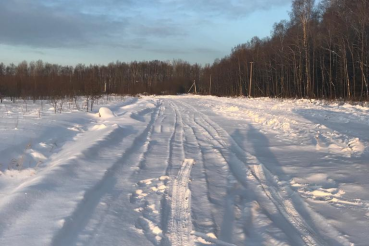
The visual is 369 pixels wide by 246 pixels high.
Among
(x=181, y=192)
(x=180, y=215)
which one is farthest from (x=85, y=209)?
(x=181, y=192)

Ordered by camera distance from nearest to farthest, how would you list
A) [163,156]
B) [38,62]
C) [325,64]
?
1. [163,156]
2. [325,64]
3. [38,62]

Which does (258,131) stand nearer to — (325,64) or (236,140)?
(236,140)

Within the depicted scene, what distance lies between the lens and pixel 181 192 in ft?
15.8

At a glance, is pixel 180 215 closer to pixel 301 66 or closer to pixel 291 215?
pixel 291 215

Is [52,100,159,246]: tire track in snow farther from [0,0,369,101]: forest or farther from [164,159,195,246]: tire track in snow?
[0,0,369,101]: forest

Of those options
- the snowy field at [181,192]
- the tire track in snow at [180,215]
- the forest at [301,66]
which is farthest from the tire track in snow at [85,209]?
the forest at [301,66]

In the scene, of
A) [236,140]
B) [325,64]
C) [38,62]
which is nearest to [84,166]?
[236,140]

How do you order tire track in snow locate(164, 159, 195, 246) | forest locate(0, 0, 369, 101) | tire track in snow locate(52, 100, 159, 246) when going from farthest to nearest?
forest locate(0, 0, 369, 101), tire track in snow locate(164, 159, 195, 246), tire track in snow locate(52, 100, 159, 246)

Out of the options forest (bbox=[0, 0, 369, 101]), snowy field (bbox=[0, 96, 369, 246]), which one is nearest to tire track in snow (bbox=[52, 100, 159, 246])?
snowy field (bbox=[0, 96, 369, 246])

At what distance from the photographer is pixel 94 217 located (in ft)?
12.3

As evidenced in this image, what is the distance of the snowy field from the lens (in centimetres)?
340

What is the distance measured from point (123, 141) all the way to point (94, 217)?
5413 millimetres

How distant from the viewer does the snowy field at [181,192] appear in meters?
3.40

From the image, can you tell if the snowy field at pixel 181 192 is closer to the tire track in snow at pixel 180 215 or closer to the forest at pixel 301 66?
the tire track in snow at pixel 180 215
